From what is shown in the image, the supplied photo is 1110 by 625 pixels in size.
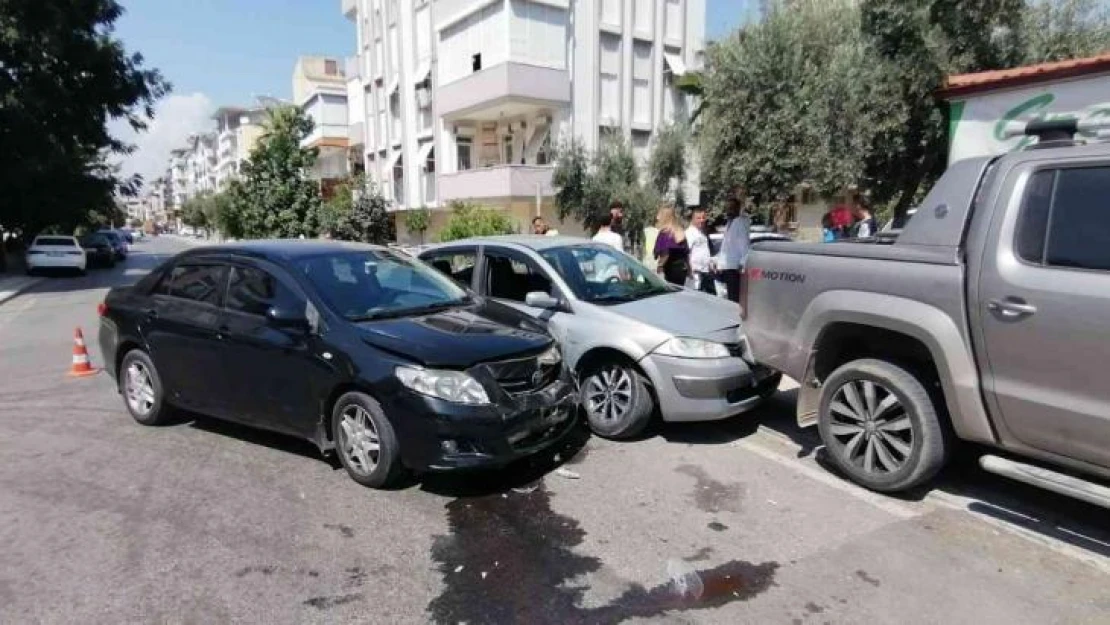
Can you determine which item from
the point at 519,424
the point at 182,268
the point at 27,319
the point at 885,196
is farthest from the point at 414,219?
the point at 519,424

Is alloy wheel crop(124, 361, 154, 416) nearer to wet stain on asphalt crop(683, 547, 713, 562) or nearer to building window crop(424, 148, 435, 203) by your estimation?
wet stain on asphalt crop(683, 547, 713, 562)

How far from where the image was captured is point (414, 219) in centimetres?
3300

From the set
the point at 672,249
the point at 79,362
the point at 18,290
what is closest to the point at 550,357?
the point at 672,249

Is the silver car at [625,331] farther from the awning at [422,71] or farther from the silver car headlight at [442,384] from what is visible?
the awning at [422,71]

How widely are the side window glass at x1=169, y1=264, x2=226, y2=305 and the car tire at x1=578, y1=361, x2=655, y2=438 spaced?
290 cm

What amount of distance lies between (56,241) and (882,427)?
30.3m

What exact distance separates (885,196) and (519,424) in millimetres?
12195

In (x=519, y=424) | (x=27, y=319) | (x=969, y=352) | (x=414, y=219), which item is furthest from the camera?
(x=414, y=219)

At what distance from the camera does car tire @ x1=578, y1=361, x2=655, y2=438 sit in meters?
5.25

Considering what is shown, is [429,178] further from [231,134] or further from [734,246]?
[231,134]

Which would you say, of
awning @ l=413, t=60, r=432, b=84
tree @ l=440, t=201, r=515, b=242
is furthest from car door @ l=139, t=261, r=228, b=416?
awning @ l=413, t=60, r=432, b=84

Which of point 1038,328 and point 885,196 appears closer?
point 1038,328

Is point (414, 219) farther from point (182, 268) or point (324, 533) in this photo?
point (324, 533)

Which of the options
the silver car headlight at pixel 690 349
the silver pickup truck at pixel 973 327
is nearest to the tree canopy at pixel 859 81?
the silver car headlight at pixel 690 349
